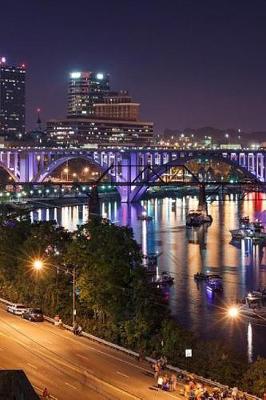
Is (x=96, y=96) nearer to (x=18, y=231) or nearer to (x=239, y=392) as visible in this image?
(x=18, y=231)

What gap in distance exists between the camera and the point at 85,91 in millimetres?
151250

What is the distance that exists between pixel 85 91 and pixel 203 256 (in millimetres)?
118355

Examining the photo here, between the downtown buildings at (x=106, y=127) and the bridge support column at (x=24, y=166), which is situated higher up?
the downtown buildings at (x=106, y=127)

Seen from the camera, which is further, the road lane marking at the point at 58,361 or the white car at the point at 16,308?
the white car at the point at 16,308

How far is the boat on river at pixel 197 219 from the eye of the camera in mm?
51156

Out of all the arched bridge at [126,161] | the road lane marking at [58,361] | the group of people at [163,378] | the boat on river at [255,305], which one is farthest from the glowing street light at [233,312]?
the arched bridge at [126,161]

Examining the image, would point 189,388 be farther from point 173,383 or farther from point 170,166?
point 170,166

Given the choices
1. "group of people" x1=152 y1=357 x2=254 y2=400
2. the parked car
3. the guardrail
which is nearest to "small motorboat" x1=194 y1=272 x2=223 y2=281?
the guardrail

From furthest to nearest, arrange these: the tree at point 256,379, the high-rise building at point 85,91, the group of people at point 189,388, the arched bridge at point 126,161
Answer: the high-rise building at point 85,91, the arched bridge at point 126,161, the tree at point 256,379, the group of people at point 189,388

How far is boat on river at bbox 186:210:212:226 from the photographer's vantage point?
51.2m

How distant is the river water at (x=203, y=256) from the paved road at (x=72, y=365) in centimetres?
388

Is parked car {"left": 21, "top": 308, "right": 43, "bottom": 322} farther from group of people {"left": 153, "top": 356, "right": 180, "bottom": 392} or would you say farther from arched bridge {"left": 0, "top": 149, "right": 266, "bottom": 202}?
arched bridge {"left": 0, "top": 149, "right": 266, "bottom": 202}

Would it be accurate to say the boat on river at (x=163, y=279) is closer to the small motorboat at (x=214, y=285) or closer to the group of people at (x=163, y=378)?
the small motorboat at (x=214, y=285)

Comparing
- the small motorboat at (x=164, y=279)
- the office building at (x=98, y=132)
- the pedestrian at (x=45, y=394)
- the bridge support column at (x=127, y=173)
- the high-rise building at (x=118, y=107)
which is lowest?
the pedestrian at (x=45, y=394)
